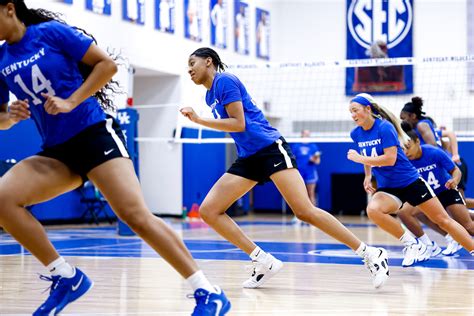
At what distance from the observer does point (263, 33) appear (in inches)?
776

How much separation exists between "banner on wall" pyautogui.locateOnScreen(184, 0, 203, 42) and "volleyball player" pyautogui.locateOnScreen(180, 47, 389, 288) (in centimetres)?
1136

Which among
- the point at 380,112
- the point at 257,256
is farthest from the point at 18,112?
the point at 380,112

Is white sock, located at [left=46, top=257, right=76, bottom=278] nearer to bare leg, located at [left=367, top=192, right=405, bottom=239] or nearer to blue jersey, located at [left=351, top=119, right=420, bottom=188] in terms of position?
blue jersey, located at [left=351, top=119, right=420, bottom=188]

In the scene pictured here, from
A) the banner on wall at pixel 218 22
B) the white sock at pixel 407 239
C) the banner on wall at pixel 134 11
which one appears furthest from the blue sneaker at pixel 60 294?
the banner on wall at pixel 218 22

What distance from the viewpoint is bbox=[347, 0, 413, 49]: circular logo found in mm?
18766

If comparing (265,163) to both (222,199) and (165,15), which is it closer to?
(222,199)

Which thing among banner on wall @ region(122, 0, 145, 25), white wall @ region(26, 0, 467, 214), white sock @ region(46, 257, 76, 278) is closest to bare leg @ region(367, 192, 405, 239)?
white sock @ region(46, 257, 76, 278)

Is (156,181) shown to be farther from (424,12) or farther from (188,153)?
(424,12)

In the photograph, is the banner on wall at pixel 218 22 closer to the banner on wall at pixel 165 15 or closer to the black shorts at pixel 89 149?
the banner on wall at pixel 165 15

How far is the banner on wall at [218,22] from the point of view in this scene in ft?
58.3

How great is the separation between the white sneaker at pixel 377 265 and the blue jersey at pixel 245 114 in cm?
104

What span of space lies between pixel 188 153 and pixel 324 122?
3.56 meters

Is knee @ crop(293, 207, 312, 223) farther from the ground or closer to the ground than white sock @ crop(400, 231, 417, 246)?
farther from the ground

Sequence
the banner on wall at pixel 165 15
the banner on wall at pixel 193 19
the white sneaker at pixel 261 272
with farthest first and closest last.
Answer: the banner on wall at pixel 193 19, the banner on wall at pixel 165 15, the white sneaker at pixel 261 272
